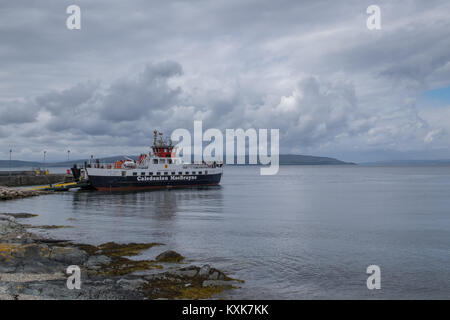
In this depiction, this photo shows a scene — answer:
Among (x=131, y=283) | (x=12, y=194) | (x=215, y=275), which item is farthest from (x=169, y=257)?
(x=12, y=194)

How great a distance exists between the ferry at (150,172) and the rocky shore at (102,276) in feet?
150

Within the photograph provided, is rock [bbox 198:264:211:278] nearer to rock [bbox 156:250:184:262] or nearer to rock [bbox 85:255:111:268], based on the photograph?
rock [bbox 156:250:184:262]

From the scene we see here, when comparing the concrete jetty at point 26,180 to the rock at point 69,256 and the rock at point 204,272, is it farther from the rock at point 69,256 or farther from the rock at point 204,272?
the rock at point 204,272

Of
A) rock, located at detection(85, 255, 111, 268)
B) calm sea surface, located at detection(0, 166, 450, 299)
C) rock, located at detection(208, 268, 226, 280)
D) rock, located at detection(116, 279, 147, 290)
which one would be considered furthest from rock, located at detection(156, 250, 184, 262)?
rock, located at detection(116, 279, 147, 290)

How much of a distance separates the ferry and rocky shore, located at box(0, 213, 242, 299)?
45.8 meters

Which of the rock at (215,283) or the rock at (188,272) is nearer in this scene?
the rock at (215,283)

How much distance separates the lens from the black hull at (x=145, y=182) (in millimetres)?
66438

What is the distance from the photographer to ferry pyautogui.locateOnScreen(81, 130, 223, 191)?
6650cm

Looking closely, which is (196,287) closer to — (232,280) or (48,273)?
(232,280)

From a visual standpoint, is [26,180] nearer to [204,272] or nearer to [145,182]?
[145,182]

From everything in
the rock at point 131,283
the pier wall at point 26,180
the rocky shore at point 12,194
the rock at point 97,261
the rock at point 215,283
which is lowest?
the rock at point 215,283

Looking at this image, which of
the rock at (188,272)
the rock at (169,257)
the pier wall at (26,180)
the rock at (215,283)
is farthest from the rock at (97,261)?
the pier wall at (26,180)

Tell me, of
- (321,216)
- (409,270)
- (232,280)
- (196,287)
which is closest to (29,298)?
(196,287)

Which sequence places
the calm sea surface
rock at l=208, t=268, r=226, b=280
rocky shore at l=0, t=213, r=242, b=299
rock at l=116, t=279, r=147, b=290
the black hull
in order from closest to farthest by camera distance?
rocky shore at l=0, t=213, r=242, b=299 → rock at l=116, t=279, r=147, b=290 → rock at l=208, t=268, r=226, b=280 → the calm sea surface → the black hull
